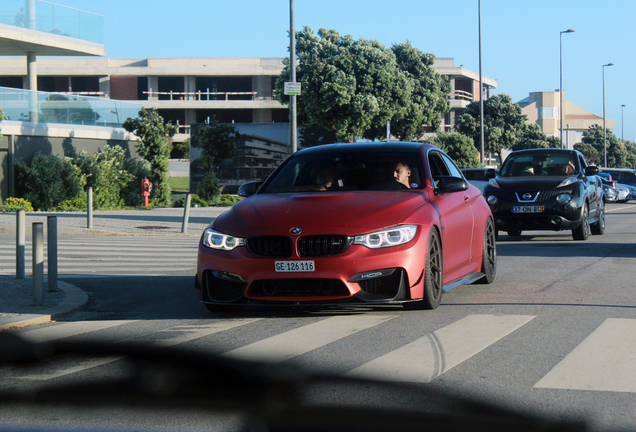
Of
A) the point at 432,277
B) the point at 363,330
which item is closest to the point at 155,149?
the point at 432,277

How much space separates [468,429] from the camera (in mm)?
1858

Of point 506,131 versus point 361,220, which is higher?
point 506,131

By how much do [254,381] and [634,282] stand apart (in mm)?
8276

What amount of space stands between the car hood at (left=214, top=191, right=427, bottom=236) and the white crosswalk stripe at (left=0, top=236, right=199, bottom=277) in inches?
160

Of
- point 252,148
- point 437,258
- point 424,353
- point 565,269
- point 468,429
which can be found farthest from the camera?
point 252,148

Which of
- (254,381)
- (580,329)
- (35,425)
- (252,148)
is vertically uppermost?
(252,148)

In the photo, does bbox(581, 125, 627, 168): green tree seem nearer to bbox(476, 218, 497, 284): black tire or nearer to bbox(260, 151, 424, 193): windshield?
Answer: bbox(476, 218, 497, 284): black tire

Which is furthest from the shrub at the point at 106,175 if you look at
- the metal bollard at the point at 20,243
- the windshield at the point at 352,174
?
the windshield at the point at 352,174

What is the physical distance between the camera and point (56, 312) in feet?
24.5

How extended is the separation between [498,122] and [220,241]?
197 ft

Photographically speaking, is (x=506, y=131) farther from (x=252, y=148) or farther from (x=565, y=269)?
(x=565, y=269)

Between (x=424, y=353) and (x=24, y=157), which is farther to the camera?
(x=24, y=157)

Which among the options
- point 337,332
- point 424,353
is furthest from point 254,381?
point 337,332

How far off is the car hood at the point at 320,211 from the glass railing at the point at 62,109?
23.7 meters
